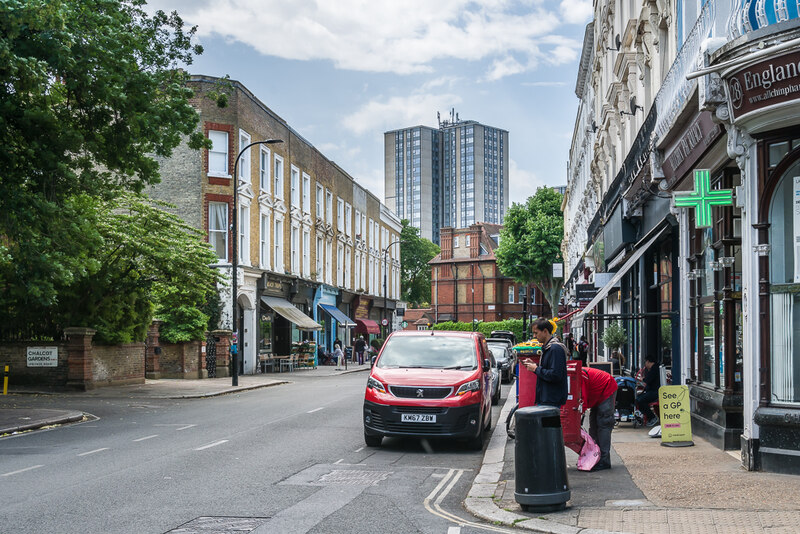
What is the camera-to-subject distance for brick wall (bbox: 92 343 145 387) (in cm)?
2581

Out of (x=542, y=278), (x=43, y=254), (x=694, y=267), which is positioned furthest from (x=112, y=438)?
(x=542, y=278)

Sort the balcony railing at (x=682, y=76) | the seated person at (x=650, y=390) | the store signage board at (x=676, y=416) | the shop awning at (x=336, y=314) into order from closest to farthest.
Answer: the balcony railing at (x=682, y=76), the store signage board at (x=676, y=416), the seated person at (x=650, y=390), the shop awning at (x=336, y=314)

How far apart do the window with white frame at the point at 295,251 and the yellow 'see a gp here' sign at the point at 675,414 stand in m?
33.3

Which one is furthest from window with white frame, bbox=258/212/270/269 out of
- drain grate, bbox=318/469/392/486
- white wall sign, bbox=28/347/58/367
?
drain grate, bbox=318/469/392/486

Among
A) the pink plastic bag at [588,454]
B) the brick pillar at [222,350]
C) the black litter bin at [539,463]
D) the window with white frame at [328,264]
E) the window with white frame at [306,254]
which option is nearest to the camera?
the black litter bin at [539,463]

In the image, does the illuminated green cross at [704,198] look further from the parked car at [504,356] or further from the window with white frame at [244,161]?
the window with white frame at [244,161]

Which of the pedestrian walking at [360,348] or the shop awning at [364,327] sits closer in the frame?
the pedestrian walking at [360,348]

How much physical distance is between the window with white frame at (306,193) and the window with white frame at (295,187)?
1.34m

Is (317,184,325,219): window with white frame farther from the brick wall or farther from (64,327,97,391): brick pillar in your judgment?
(64,327,97,391): brick pillar

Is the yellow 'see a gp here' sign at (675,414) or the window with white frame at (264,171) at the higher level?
the window with white frame at (264,171)

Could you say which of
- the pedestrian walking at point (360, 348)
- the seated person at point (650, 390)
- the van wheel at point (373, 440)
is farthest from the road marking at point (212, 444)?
the pedestrian walking at point (360, 348)

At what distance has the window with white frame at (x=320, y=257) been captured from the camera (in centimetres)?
4969

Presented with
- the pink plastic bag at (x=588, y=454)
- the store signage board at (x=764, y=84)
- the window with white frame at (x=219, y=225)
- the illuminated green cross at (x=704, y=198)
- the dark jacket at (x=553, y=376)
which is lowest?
the pink plastic bag at (x=588, y=454)

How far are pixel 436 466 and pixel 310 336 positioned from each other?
38572 millimetres
